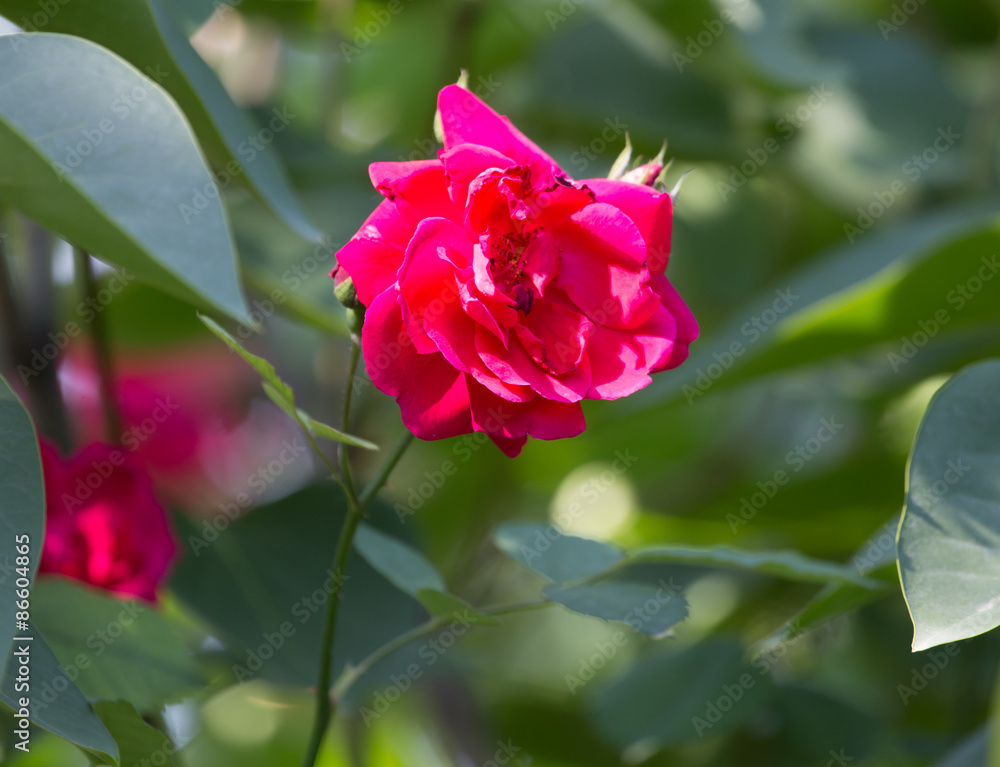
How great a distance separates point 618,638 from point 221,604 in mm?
534

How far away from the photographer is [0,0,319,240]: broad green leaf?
21.3 inches

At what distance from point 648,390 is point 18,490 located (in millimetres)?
514

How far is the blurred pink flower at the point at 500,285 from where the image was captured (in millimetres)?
445

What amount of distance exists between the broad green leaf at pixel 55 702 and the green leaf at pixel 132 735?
0.7 inches

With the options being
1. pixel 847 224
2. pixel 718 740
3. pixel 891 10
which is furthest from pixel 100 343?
pixel 891 10

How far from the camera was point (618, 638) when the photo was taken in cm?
109
